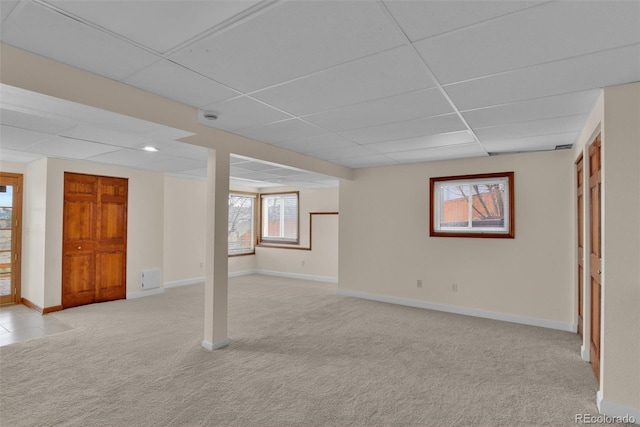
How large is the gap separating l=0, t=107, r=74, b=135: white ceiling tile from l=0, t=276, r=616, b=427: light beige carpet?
2343 mm

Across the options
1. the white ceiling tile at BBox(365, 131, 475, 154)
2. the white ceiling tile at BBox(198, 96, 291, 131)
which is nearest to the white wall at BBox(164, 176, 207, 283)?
the white ceiling tile at BBox(198, 96, 291, 131)

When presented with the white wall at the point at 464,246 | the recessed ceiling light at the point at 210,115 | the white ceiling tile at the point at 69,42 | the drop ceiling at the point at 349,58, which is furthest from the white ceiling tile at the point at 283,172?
the white ceiling tile at the point at 69,42

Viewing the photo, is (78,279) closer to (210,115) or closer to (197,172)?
(197,172)

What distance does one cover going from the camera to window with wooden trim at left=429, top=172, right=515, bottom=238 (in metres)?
4.89

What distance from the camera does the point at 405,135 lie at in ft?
12.5

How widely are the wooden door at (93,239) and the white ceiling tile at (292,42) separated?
15.2 feet

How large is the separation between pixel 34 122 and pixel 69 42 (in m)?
1.95

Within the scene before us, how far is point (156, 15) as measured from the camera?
1627 mm

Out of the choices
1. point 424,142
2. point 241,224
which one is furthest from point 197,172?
point 424,142

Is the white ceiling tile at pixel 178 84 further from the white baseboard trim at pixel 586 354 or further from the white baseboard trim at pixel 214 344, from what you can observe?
the white baseboard trim at pixel 586 354

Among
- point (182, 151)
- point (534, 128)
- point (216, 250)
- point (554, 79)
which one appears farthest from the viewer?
point (182, 151)

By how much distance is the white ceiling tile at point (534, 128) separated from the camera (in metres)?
3.24

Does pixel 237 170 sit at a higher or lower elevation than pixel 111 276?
higher

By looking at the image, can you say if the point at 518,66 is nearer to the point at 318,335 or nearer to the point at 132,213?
Answer: the point at 318,335
